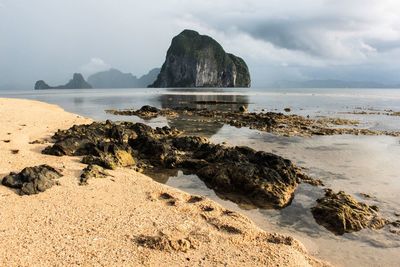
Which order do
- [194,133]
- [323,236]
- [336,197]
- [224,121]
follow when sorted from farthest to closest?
[224,121], [194,133], [336,197], [323,236]

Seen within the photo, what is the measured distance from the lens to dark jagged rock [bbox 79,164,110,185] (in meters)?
17.7

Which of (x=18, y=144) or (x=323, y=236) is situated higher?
(x=18, y=144)

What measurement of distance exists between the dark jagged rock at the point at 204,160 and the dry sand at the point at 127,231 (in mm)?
3363

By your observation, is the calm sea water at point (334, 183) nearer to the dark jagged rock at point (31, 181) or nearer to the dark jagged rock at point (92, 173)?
the dark jagged rock at point (92, 173)

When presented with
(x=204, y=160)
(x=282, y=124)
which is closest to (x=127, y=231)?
(x=204, y=160)

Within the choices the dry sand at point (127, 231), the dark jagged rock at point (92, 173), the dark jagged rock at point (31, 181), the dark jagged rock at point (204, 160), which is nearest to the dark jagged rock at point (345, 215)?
the dark jagged rock at point (204, 160)

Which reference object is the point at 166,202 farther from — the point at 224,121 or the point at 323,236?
the point at 224,121

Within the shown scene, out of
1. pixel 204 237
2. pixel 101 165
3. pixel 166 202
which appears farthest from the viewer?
A: pixel 101 165

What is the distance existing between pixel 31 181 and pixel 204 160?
432 inches

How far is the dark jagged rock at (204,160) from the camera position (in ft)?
61.7

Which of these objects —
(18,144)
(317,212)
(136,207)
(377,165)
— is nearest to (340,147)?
(377,165)

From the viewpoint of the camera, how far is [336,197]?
1744 centimetres

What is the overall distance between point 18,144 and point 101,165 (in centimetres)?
776

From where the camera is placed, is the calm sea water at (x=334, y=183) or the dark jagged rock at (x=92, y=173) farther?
the dark jagged rock at (x=92, y=173)
